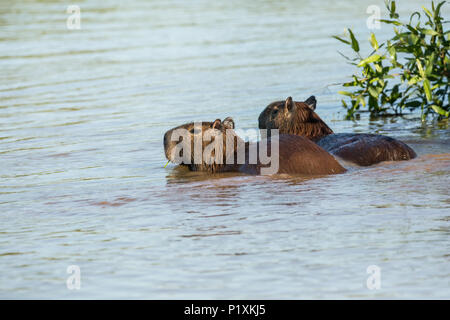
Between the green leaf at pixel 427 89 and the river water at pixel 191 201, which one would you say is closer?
the river water at pixel 191 201

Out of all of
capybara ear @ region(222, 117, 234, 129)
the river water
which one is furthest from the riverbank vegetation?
capybara ear @ region(222, 117, 234, 129)

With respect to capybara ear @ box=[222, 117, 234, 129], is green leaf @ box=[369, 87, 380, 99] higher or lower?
higher

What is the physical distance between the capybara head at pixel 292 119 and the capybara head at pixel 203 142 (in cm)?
Answer: 80

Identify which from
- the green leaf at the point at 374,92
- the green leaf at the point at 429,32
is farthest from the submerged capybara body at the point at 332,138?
the green leaf at the point at 429,32

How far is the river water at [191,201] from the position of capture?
15.2 feet

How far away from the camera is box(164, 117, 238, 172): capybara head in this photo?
7.15 metres

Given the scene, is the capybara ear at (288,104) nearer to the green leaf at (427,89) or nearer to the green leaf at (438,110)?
the green leaf at (427,89)

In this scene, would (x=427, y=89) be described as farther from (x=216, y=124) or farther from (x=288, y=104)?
(x=216, y=124)

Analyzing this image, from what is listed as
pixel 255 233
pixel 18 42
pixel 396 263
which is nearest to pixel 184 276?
pixel 255 233

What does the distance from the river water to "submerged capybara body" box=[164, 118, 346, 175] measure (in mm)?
122

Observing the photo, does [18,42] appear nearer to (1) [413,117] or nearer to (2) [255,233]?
(1) [413,117]

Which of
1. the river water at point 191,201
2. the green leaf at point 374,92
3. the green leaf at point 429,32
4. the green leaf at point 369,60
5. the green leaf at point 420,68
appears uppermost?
the green leaf at point 429,32

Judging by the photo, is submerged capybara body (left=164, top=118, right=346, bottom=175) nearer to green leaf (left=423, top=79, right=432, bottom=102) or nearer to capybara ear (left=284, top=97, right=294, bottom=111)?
capybara ear (left=284, top=97, right=294, bottom=111)

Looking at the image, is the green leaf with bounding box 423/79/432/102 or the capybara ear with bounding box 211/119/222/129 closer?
the capybara ear with bounding box 211/119/222/129
